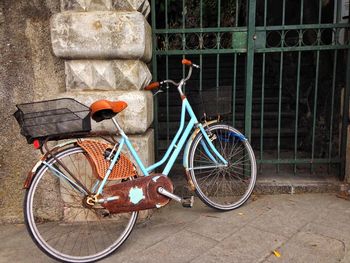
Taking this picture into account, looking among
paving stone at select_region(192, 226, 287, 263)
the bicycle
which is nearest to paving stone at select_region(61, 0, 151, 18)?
the bicycle

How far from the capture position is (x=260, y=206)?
352 centimetres

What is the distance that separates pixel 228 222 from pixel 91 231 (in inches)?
48.2

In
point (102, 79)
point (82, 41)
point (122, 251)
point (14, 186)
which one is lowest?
point (122, 251)

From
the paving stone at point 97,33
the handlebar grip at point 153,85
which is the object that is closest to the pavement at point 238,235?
the handlebar grip at point 153,85

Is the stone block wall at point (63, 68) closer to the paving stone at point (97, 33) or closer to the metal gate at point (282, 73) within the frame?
the paving stone at point (97, 33)

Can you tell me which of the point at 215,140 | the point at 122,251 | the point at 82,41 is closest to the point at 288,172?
the point at 215,140

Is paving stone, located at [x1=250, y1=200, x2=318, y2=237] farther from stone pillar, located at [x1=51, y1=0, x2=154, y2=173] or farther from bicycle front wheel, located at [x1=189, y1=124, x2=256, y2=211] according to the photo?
stone pillar, located at [x1=51, y1=0, x2=154, y2=173]

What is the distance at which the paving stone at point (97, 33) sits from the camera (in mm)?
2996

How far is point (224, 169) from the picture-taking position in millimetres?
3535

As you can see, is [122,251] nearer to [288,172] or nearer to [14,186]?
[14,186]

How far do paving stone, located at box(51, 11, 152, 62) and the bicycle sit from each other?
45 cm

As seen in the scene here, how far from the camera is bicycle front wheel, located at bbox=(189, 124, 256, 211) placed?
11.1 feet

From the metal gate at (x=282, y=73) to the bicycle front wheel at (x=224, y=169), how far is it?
0.87 ft

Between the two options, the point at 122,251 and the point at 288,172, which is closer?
the point at 122,251
